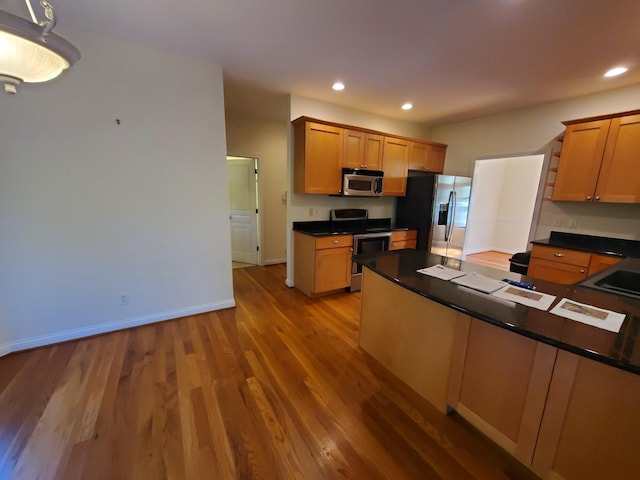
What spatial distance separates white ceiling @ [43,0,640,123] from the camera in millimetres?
1756

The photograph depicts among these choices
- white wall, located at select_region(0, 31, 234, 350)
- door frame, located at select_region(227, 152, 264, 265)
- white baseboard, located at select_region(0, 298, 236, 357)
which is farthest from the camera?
door frame, located at select_region(227, 152, 264, 265)

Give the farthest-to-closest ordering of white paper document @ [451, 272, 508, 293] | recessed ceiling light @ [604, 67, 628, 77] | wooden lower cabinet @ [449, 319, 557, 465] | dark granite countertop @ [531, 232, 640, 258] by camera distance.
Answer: dark granite countertop @ [531, 232, 640, 258] < recessed ceiling light @ [604, 67, 628, 77] < white paper document @ [451, 272, 508, 293] < wooden lower cabinet @ [449, 319, 557, 465]

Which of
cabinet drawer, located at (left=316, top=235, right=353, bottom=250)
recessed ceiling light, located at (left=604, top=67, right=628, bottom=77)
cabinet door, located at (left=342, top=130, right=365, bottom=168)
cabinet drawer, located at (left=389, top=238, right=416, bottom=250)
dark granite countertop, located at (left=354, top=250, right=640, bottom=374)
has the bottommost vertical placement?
cabinet drawer, located at (left=389, top=238, right=416, bottom=250)

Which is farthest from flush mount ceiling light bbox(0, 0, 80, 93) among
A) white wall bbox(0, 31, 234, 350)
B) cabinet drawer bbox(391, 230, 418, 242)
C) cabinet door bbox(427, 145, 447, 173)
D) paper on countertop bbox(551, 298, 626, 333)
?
cabinet door bbox(427, 145, 447, 173)

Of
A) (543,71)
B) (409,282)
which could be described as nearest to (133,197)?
(409,282)

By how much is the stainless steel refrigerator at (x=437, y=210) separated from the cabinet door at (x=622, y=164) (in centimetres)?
163

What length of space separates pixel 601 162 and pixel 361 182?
8.95 ft

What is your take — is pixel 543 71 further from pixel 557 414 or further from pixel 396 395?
pixel 396 395

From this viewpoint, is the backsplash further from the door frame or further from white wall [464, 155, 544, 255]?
the door frame

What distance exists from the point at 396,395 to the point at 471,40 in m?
2.89

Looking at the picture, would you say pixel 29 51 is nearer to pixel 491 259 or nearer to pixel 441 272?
pixel 441 272

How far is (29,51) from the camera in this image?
0.97 m

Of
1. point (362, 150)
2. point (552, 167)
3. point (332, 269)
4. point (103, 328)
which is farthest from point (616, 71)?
point (103, 328)

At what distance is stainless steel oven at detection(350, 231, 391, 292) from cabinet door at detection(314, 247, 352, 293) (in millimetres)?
98
